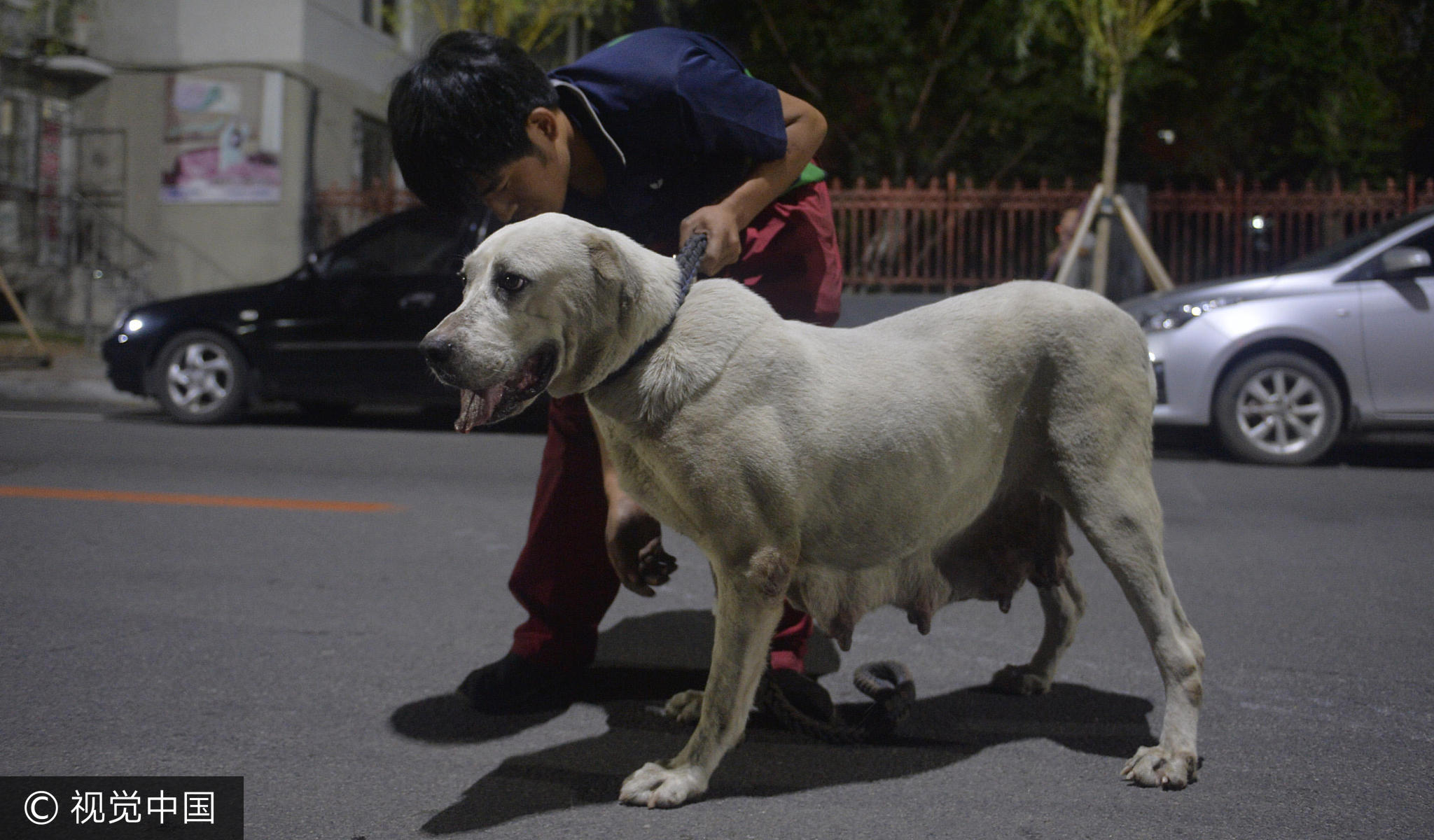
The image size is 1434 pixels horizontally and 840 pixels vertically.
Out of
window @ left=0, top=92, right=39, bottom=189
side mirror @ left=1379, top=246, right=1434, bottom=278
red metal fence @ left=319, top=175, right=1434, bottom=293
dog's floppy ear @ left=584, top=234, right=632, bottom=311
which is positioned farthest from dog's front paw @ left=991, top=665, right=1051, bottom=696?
window @ left=0, top=92, right=39, bottom=189

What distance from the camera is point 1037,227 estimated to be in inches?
540

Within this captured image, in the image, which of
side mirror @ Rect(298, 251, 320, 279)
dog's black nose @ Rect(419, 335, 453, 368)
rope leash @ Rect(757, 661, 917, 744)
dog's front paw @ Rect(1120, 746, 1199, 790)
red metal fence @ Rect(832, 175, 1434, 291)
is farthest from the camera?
red metal fence @ Rect(832, 175, 1434, 291)

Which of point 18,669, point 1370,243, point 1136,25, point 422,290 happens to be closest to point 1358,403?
point 1370,243

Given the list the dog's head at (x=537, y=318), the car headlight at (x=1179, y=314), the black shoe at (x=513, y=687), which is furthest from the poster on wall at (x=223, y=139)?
the dog's head at (x=537, y=318)

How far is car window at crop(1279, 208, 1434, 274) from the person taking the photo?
8086mm

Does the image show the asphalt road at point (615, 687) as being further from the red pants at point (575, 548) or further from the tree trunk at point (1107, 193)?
the tree trunk at point (1107, 193)

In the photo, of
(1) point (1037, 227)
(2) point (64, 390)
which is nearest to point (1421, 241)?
(1) point (1037, 227)

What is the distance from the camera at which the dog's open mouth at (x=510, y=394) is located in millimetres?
2344

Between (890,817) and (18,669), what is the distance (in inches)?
100

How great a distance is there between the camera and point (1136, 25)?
1207 centimetres

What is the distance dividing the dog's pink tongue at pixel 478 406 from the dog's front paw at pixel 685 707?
3.88 ft

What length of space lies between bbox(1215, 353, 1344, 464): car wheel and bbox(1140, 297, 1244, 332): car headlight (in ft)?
1.43

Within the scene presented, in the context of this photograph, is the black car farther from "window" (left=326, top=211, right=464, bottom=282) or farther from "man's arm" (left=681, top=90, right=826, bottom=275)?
"man's arm" (left=681, top=90, right=826, bottom=275)

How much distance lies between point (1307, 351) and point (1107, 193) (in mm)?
3891
